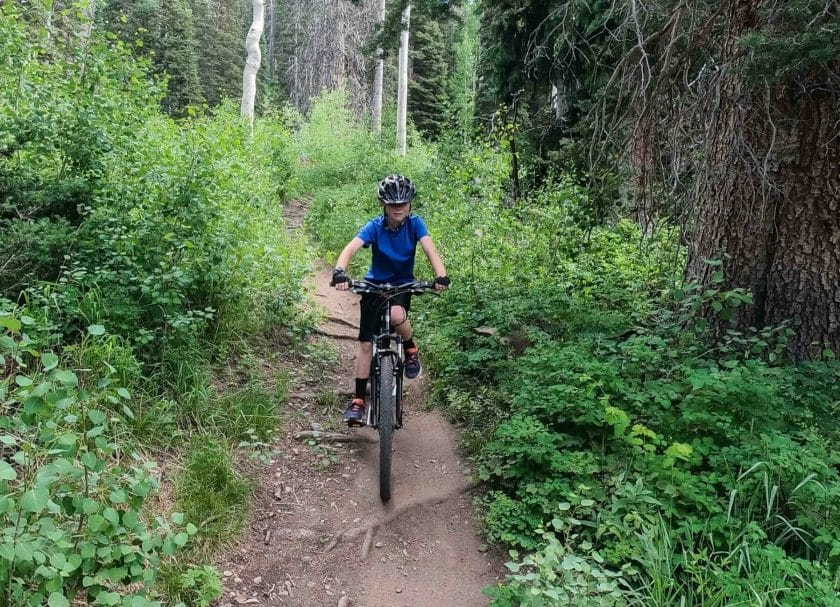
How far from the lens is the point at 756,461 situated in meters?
3.29

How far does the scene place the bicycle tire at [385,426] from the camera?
4.24 m

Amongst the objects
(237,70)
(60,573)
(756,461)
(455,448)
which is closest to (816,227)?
(756,461)

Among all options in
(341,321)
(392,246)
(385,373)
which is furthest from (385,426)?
(341,321)

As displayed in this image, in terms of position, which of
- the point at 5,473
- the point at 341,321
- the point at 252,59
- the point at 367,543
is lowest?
the point at 367,543

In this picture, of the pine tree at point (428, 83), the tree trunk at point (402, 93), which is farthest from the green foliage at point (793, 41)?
the pine tree at point (428, 83)

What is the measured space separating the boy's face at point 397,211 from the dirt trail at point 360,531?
2.11m

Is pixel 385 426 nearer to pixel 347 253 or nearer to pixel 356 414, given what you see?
pixel 356 414

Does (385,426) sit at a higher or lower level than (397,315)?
lower

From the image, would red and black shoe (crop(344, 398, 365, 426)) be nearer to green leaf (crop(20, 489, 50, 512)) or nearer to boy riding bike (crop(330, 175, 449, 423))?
boy riding bike (crop(330, 175, 449, 423))

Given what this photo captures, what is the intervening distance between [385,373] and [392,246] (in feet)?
3.92

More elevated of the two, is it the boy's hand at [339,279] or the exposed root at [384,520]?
the boy's hand at [339,279]

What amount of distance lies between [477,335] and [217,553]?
357cm

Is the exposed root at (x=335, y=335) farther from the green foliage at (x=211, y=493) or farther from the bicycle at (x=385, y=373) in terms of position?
the green foliage at (x=211, y=493)

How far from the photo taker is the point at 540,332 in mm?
5418
